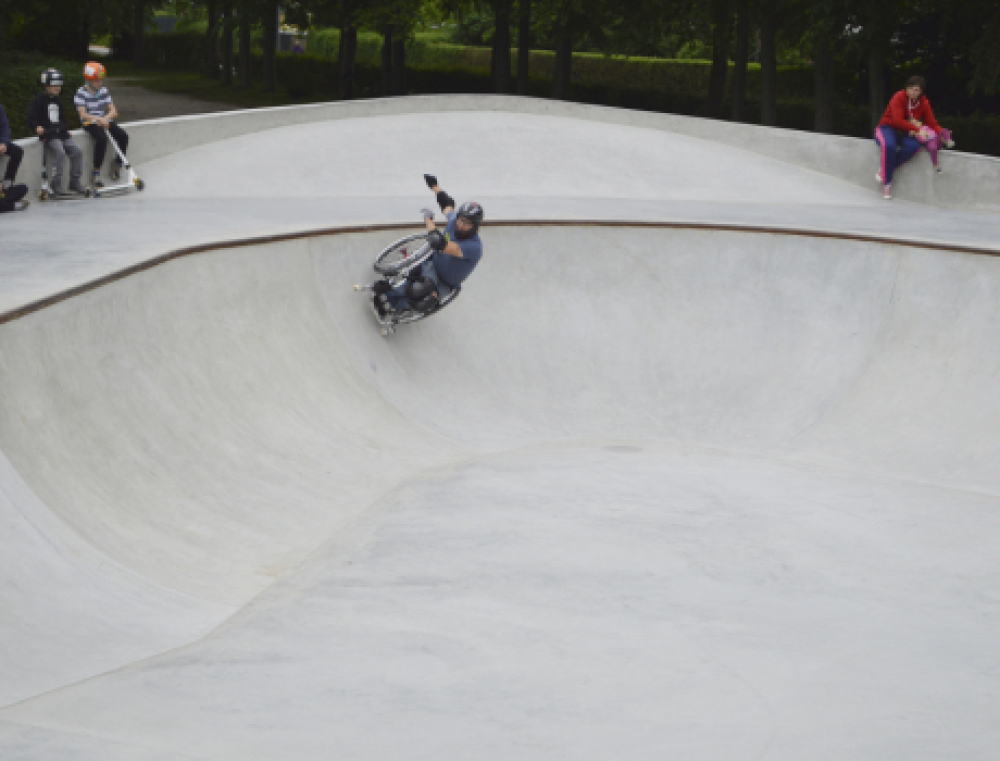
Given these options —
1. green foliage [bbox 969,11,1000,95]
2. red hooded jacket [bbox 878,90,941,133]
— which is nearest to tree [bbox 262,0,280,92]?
green foliage [bbox 969,11,1000,95]

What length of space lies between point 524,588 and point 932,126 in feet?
43.3

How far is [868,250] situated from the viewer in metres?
12.0

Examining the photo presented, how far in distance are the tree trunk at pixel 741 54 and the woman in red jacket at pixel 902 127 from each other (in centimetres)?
945

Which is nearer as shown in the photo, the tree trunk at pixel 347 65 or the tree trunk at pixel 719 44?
the tree trunk at pixel 719 44

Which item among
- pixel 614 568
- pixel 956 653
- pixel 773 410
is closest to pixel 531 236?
pixel 773 410

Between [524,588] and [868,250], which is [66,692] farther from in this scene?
[868,250]

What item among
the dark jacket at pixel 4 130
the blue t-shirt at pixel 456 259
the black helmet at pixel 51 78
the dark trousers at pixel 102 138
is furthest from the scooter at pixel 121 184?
the blue t-shirt at pixel 456 259

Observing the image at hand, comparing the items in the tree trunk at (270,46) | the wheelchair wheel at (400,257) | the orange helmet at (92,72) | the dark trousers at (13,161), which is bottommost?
the wheelchair wheel at (400,257)

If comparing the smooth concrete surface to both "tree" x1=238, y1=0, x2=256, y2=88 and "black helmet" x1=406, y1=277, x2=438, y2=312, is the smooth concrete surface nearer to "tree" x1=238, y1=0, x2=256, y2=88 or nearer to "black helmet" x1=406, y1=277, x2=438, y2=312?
"black helmet" x1=406, y1=277, x2=438, y2=312

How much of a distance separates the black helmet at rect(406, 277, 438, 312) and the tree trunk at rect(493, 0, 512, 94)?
1953 centimetres

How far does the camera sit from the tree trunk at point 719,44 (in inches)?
1026

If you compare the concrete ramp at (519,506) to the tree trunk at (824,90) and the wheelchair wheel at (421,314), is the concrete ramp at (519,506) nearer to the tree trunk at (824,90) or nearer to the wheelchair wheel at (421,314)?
the wheelchair wheel at (421,314)

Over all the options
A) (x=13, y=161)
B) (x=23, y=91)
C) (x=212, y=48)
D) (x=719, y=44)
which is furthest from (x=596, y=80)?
(x=13, y=161)

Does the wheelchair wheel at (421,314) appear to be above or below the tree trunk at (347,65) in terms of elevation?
below
